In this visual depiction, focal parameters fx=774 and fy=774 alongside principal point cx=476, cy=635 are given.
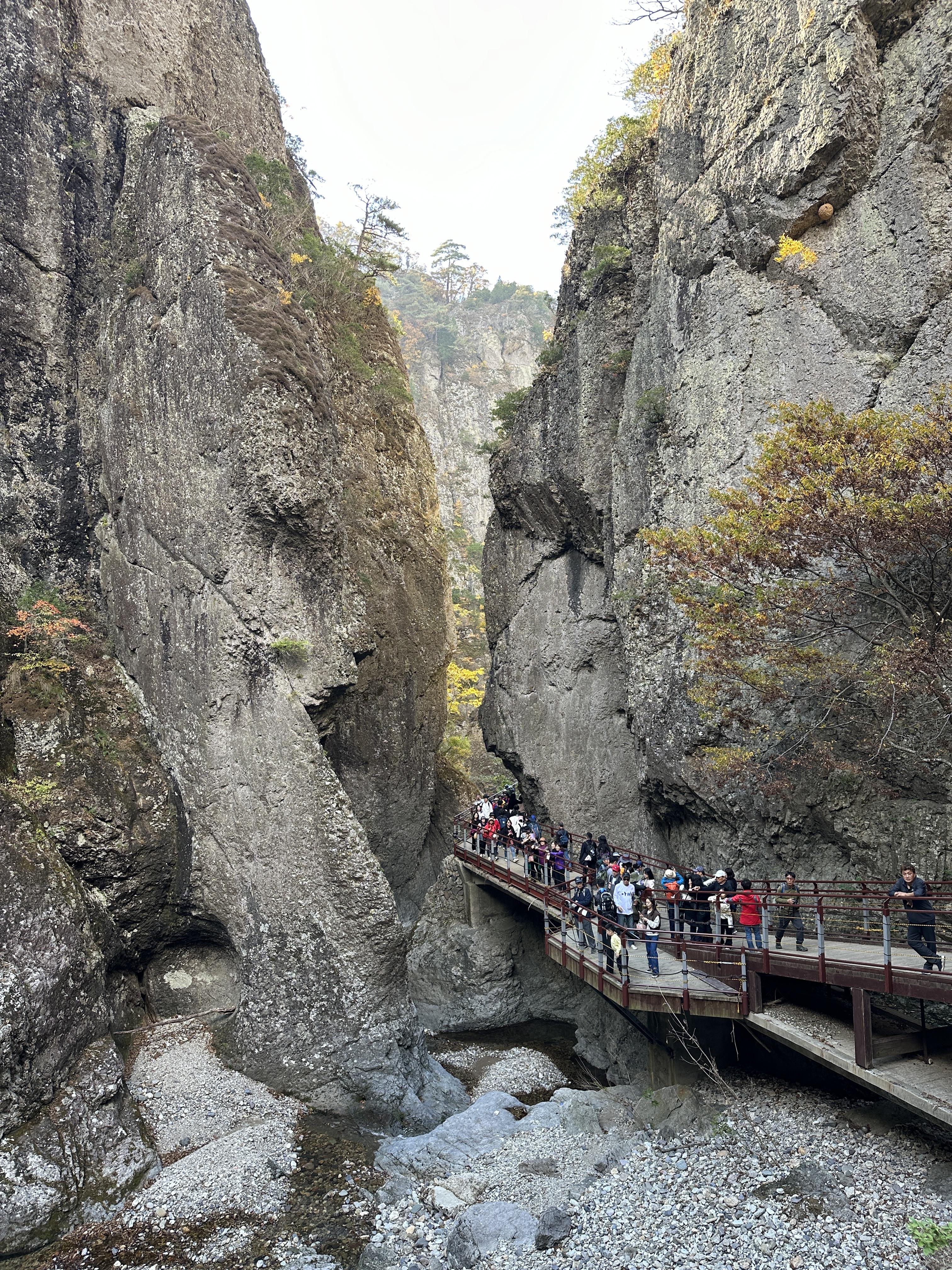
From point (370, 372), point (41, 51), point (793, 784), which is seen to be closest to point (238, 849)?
point (793, 784)

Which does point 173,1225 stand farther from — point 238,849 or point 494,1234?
point 238,849

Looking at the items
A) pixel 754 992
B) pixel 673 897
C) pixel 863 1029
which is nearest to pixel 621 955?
pixel 673 897

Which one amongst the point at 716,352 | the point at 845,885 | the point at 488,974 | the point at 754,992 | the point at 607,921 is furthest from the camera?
the point at 488,974

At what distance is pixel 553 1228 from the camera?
9.93 m

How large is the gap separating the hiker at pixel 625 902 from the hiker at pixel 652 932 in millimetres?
231

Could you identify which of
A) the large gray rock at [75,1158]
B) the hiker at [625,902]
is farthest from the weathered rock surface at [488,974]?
the large gray rock at [75,1158]

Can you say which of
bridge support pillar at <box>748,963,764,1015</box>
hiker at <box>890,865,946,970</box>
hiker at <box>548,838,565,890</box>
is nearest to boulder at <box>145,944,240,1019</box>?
hiker at <box>548,838,565,890</box>

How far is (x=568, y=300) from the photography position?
24.8 meters

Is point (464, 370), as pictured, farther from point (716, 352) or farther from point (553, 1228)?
point (553, 1228)

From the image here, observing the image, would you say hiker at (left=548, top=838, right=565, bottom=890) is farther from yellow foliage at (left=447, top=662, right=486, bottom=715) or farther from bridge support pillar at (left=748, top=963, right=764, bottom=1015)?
yellow foliage at (left=447, top=662, right=486, bottom=715)

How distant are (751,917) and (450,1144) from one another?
6.65 meters

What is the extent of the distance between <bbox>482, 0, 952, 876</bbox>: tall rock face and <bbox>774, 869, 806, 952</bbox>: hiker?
4.35 feet

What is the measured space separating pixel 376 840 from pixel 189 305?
16.2 metres

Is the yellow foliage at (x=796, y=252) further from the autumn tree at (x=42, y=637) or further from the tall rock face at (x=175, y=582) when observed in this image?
the autumn tree at (x=42, y=637)
